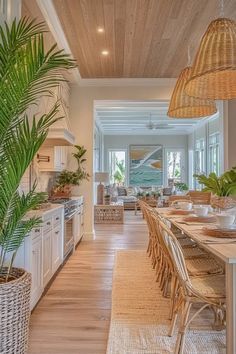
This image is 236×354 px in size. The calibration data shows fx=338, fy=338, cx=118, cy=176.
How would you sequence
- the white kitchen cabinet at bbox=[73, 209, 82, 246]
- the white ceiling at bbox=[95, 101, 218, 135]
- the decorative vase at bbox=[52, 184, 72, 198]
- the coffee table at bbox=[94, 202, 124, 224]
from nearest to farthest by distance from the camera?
the white kitchen cabinet at bbox=[73, 209, 82, 246] < the decorative vase at bbox=[52, 184, 72, 198] < the white ceiling at bbox=[95, 101, 218, 135] < the coffee table at bbox=[94, 202, 124, 224]

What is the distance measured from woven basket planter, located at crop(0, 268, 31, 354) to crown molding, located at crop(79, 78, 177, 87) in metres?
5.38

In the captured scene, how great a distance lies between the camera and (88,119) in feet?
22.9

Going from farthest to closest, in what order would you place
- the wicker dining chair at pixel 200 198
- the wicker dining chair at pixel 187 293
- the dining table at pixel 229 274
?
the wicker dining chair at pixel 200 198
the wicker dining chair at pixel 187 293
the dining table at pixel 229 274

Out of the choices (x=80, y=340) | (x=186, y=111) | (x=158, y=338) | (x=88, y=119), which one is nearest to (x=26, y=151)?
(x=80, y=340)

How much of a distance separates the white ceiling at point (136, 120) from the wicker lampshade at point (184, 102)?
4.33 m

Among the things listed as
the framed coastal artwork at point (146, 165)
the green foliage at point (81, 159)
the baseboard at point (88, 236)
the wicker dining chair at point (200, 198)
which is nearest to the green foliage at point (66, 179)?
the green foliage at point (81, 159)

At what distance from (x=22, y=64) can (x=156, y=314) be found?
2.36m

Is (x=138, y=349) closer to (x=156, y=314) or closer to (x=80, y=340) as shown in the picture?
(x=80, y=340)

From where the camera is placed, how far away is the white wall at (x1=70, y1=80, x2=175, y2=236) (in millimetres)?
6961

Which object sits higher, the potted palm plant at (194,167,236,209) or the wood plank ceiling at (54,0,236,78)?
the wood plank ceiling at (54,0,236,78)

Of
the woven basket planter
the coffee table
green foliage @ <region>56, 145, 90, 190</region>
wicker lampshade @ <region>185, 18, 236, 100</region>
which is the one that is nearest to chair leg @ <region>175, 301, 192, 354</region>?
the woven basket planter

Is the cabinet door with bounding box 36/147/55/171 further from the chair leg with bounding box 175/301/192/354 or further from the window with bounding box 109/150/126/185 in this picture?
the window with bounding box 109/150/126/185

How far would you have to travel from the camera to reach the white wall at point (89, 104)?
6961 millimetres

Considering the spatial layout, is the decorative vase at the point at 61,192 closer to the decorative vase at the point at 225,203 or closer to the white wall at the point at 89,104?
the white wall at the point at 89,104
